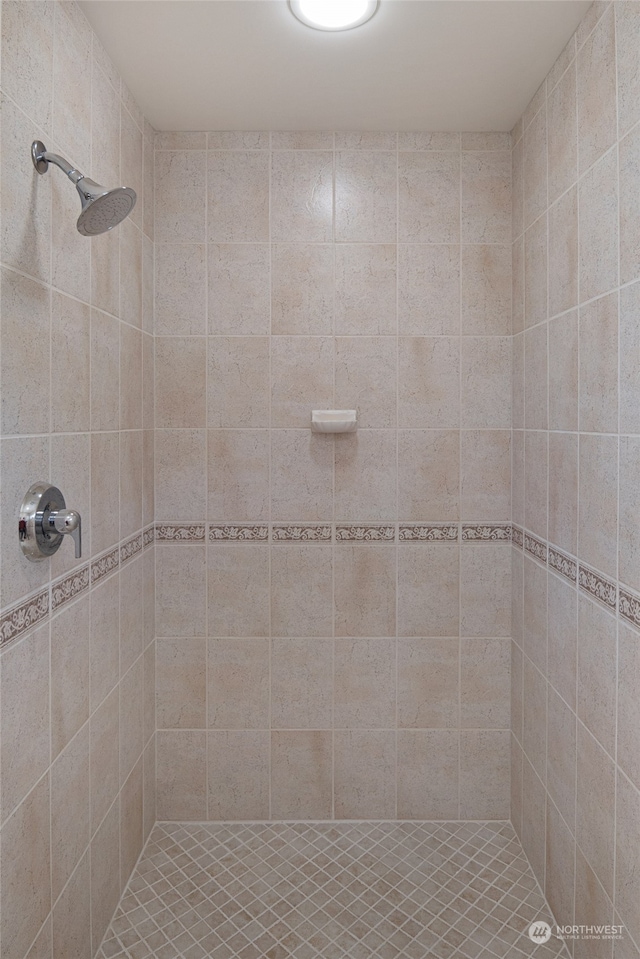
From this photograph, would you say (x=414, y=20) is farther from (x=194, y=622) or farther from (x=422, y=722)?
(x=422, y=722)

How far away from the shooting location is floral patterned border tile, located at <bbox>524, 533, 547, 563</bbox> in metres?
1.87

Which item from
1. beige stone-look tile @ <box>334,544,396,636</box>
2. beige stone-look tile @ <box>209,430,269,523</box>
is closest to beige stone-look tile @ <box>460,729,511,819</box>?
beige stone-look tile @ <box>334,544,396,636</box>

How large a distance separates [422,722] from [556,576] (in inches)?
30.9

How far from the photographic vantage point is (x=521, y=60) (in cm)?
173

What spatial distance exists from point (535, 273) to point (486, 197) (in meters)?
0.41

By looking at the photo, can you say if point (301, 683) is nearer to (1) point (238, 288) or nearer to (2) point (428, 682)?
(2) point (428, 682)

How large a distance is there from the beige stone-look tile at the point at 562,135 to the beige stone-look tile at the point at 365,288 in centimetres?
57

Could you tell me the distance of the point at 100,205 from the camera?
1.22 metres

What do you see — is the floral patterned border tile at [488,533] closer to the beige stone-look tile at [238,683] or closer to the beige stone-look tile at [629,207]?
the beige stone-look tile at [238,683]

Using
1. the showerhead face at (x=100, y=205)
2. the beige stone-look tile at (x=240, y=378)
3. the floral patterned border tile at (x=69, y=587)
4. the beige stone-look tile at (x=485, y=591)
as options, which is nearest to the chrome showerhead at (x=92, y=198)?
the showerhead face at (x=100, y=205)

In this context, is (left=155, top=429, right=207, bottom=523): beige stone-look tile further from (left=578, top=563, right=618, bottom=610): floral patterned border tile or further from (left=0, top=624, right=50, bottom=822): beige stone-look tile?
(left=578, top=563, right=618, bottom=610): floral patterned border tile

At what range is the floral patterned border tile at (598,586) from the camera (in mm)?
1409

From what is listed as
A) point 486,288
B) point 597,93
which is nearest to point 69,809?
point 486,288

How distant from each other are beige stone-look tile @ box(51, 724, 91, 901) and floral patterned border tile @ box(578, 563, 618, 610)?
1.29 metres
